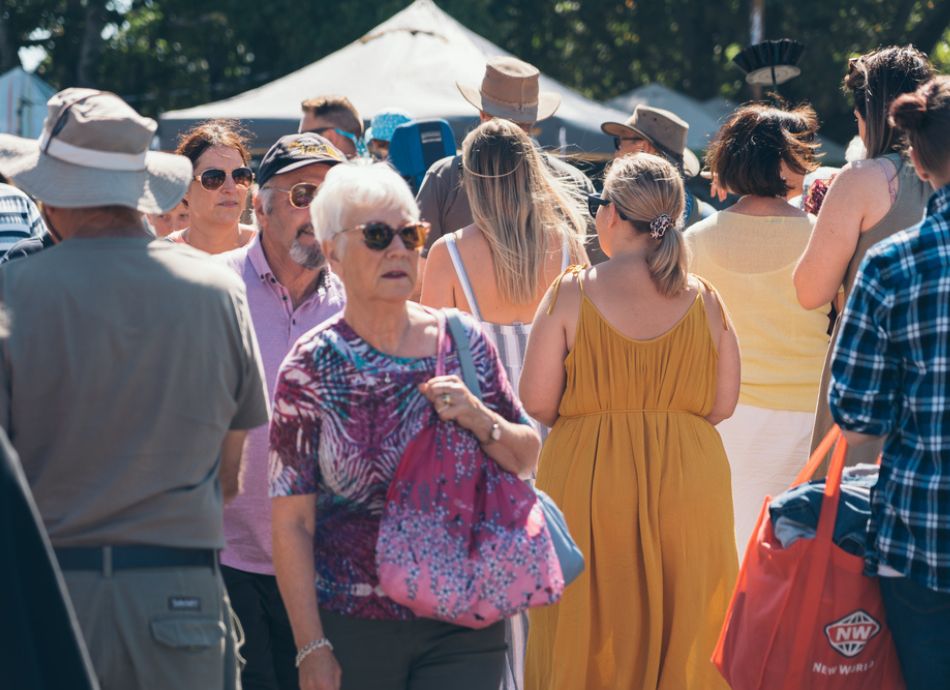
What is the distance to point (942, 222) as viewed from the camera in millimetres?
3172

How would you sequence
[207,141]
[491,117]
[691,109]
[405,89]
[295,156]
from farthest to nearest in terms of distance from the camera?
[691,109]
[405,89]
[491,117]
[207,141]
[295,156]

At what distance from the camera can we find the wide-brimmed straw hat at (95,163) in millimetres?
2916

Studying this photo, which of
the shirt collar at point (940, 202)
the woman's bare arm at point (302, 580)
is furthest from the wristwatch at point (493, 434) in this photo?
the shirt collar at point (940, 202)

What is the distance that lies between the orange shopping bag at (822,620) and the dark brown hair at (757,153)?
75.9 inches

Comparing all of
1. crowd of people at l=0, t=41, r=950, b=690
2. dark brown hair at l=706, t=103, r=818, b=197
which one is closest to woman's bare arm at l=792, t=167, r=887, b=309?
crowd of people at l=0, t=41, r=950, b=690

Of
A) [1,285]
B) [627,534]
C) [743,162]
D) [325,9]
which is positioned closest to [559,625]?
[627,534]

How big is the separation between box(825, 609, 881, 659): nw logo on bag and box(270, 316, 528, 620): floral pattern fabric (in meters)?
1.08

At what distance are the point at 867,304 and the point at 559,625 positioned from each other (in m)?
1.75

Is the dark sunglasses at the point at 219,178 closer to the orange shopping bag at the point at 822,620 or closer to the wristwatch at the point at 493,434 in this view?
the wristwatch at the point at 493,434

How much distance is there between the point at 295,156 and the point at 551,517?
1.58 m

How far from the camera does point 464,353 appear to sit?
3273 millimetres

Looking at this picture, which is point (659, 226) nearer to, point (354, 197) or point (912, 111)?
point (912, 111)

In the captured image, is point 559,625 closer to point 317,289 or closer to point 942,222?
point 317,289

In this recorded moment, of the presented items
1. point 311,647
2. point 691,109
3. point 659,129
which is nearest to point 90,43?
point 691,109
